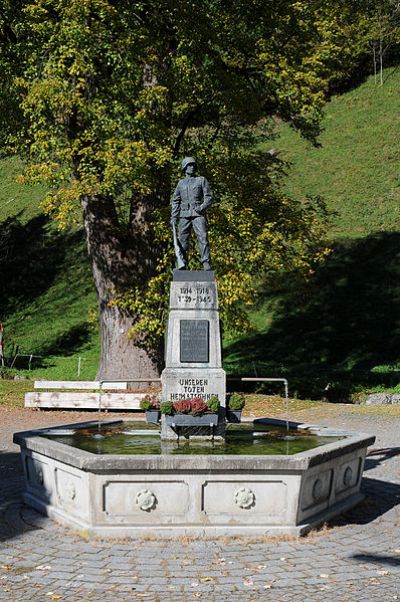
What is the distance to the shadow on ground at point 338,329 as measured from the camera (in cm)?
2584

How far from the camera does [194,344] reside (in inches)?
449

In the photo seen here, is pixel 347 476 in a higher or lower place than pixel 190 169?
lower

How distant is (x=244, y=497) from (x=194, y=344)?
10.4 feet

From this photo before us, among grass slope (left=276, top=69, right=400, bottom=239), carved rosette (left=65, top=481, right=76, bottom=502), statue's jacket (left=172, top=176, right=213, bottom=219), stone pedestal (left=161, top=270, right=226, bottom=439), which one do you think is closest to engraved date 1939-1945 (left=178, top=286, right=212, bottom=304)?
stone pedestal (left=161, top=270, right=226, bottom=439)

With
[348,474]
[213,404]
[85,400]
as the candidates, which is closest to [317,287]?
[85,400]

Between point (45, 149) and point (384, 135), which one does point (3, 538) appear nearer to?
point (45, 149)

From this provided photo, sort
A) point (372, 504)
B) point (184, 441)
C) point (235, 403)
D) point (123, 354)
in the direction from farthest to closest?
point (123, 354), point (235, 403), point (184, 441), point (372, 504)

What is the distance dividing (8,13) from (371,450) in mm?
14239

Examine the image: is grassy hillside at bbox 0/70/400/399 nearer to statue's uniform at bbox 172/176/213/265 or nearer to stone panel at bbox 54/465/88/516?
statue's uniform at bbox 172/176/213/265

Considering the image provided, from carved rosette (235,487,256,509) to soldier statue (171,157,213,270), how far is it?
4.21m

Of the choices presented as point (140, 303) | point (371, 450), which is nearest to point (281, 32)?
point (140, 303)

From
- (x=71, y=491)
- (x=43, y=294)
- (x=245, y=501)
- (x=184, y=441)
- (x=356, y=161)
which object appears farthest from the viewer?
(x=356, y=161)

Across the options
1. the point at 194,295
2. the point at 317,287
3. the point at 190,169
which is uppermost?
the point at 317,287

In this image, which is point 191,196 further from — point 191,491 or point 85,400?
point 85,400
